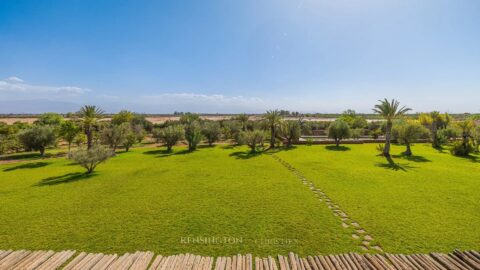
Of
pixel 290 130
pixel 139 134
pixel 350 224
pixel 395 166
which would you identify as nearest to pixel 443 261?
pixel 350 224

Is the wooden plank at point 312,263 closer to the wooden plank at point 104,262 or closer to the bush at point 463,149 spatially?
the wooden plank at point 104,262

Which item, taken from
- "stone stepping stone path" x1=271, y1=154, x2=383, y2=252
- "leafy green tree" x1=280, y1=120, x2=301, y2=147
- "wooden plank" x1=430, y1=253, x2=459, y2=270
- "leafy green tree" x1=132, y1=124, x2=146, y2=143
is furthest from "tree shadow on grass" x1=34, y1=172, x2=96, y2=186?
"leafy green tree" x1=280, y1=120, x2=301, y2=147

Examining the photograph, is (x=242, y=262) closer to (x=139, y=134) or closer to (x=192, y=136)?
(x=192, y=136)

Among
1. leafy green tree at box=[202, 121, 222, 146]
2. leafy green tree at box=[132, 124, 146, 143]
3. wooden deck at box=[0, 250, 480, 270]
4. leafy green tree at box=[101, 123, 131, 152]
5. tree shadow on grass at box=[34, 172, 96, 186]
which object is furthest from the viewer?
leafy green tree at box=[132, 124, 146, 143]

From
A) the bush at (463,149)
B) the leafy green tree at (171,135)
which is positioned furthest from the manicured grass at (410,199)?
the leafy green tree at (171,135)

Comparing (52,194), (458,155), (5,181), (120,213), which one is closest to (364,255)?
(120,213)

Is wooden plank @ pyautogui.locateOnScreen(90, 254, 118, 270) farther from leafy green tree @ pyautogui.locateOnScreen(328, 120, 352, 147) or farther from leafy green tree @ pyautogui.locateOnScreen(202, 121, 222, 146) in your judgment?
leafy green tree @ pyautogui.locateOnScreen(328, 120, 352, 147)

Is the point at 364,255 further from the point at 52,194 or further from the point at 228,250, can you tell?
the point at 52,194
